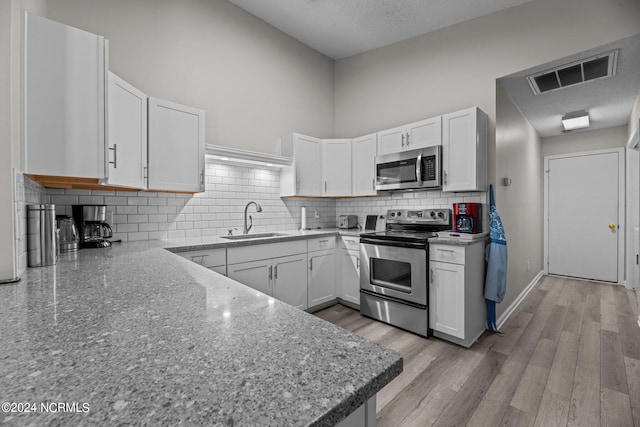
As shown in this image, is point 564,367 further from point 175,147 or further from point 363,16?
point 363,16

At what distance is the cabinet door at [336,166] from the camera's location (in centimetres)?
367

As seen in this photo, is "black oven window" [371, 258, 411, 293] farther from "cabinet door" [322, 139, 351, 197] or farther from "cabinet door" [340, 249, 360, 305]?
"cabinet door" [322, 139, 351, 197]

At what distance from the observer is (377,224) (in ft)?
12.2

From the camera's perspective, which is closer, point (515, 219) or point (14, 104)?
point (14, 104)

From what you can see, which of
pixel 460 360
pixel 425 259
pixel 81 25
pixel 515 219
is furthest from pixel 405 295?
pixel 81 25

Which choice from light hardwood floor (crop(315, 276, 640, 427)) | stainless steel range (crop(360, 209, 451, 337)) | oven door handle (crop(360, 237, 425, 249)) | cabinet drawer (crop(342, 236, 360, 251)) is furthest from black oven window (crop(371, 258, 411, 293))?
light hardwood floor (crop(315, 276, 640, 427))

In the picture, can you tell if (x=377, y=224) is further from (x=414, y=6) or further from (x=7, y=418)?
(x=7, y=418)

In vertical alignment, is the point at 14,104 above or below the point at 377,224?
above

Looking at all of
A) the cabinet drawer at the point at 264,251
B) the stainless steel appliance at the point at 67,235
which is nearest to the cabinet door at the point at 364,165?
the cabinet drawer at the point at 264,251

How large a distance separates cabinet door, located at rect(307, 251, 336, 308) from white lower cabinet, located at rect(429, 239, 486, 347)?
1135 millimetres

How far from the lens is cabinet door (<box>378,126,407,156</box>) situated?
3.19 metres

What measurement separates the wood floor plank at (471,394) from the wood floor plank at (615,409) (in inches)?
22.1

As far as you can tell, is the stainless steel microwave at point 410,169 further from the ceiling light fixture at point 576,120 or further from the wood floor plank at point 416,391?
the ceiling light fixture at point 576,120

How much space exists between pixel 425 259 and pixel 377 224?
1183 millimetres
